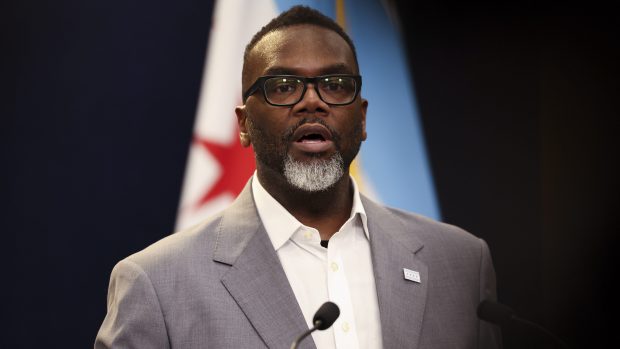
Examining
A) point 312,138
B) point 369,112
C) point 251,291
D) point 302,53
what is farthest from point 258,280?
point 369,112

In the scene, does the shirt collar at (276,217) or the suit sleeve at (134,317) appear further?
the shirt collar at (276,217)

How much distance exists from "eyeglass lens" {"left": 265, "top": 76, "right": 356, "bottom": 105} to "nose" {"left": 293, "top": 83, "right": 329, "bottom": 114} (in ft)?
0.04

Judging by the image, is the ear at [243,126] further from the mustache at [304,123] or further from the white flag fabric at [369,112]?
the white flag fabric at [369,112]

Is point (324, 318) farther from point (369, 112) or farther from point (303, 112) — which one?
point (369, 112)

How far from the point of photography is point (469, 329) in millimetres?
2057

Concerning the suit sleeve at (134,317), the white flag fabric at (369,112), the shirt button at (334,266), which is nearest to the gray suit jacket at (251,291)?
the suit sleeve at (134,317)

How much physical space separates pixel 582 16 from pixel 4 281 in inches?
92.5

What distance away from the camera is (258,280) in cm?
193

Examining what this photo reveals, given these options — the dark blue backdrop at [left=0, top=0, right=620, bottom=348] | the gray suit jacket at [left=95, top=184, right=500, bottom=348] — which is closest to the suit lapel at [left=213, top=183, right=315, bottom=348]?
the gray suit jacket at [left=95, top=184, right=500, bottom=348]

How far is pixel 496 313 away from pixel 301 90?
84cm

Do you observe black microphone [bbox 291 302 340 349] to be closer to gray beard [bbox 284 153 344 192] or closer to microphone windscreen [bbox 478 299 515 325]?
microphone windscreen [bbox 478 299 515 325]

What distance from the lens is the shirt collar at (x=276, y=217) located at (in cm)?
205

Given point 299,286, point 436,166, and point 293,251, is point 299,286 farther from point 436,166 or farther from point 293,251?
point 436,166

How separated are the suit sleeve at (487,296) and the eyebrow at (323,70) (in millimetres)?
708
